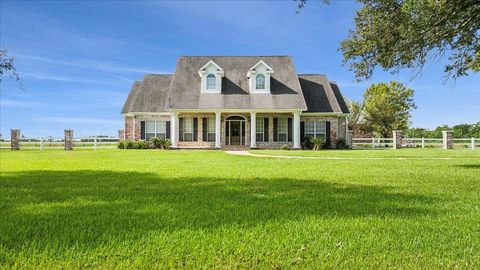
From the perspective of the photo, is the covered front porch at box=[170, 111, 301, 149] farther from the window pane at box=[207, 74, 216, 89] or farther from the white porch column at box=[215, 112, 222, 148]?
the window pane at box=[207, 74, 216, 89]

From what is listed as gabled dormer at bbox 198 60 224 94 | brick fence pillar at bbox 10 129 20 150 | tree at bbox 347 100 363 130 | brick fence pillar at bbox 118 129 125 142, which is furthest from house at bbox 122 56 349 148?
tree at bbox 347 100 363 130

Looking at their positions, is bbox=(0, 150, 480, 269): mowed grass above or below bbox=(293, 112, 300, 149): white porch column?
below

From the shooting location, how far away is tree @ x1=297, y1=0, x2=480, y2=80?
10875 millimetres

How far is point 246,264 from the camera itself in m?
3.34

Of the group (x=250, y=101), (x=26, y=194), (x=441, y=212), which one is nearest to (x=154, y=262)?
(x=441, y=212)

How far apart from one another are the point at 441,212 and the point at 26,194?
268 inches

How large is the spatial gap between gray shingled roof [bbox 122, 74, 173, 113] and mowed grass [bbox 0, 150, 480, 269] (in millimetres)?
23195

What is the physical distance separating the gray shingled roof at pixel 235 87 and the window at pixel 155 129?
2899 millimetres

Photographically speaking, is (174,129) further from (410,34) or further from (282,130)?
(410,34)

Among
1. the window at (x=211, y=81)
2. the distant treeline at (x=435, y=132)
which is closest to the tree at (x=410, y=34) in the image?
the window at (x=211, y=81)

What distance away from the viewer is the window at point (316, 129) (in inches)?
1196

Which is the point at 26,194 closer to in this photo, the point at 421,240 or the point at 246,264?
the point at 246,264

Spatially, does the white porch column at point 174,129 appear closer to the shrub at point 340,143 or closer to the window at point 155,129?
the window at point 155,129

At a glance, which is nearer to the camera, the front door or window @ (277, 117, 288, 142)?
window @ (277, 117, 288, 142)
